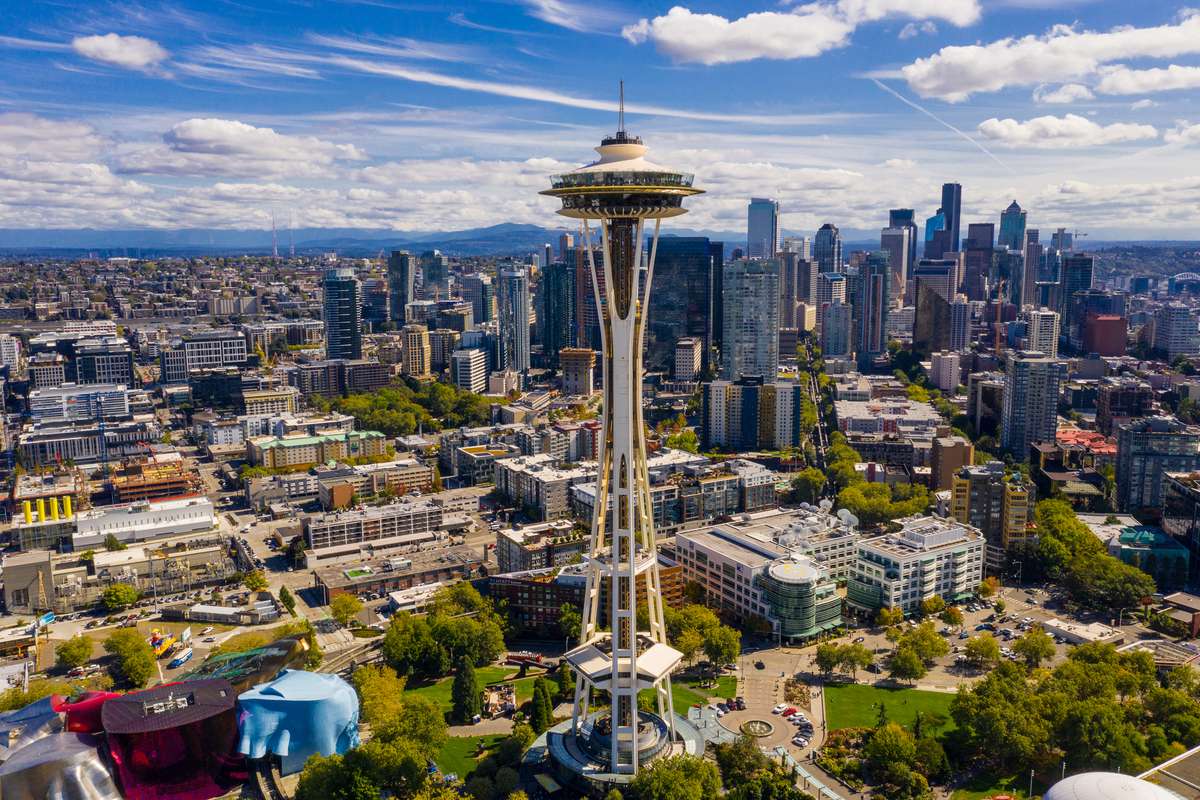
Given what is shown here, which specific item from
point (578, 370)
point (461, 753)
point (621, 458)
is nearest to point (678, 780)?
point (461, 753)

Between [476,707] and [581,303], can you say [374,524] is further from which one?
[581,303]

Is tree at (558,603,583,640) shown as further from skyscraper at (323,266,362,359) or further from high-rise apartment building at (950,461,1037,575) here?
skyscraper at (323,266,362,359)

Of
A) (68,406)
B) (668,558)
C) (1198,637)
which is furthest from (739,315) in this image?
(68,406)

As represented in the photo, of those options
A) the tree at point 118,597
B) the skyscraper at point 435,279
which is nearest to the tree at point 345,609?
the tree at point 118,597

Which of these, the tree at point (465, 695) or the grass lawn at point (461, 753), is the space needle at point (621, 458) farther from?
the tree at point (465, 695)

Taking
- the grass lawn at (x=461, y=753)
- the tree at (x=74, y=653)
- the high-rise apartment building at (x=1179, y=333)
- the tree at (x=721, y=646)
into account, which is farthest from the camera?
the high-rise apartment building at (x=1179, y=333)

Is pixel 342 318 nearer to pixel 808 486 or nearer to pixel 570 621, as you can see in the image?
pixel 808 486
